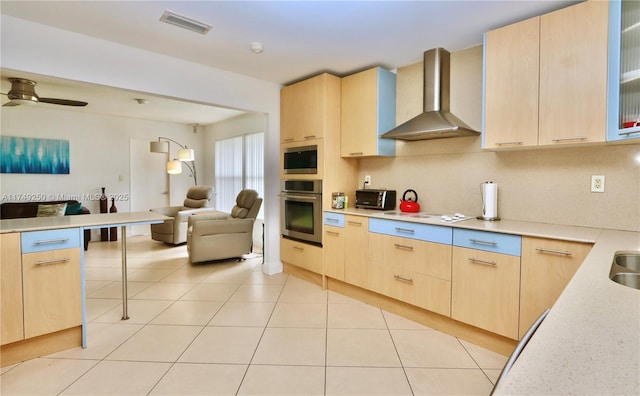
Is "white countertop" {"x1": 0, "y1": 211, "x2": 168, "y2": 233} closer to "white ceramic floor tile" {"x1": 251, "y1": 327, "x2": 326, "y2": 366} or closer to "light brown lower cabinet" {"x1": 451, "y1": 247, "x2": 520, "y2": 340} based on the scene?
"white ceramic floor tile" {"x1": 251, "y1": 327, "x2": 326, "y2": 366}

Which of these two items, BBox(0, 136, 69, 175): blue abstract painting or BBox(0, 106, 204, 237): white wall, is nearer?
BBox(0, 136, 69, 175): blue abstract painting

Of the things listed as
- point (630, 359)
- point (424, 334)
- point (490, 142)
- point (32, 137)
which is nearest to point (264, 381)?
point (424, 334)

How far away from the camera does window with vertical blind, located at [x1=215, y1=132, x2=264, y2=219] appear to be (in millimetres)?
5520

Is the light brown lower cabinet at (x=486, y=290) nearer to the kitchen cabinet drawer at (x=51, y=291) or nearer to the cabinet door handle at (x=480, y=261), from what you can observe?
the cabinet door handle at (x=480, y=261)

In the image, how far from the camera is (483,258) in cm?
213

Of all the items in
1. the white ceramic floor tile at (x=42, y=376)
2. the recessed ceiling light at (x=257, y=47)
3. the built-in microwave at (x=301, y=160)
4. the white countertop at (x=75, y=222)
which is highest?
the recessed ceiling light at (x=257, y=47)

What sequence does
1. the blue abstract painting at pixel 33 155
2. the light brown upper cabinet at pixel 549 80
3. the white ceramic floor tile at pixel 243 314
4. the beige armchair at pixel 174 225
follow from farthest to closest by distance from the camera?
the beige armchair at pixel 174 225, the blue abstract painting at pixel 33 155, the white ceramic floor tile at pixel 243 314, the light brown upper cabinet at pixel 549 80

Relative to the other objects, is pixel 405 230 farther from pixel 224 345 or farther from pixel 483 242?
pixel 224 345

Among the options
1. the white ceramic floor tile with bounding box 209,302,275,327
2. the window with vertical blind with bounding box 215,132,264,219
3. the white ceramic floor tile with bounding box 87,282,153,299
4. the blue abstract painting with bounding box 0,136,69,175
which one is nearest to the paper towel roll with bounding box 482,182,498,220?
the white ceramic floor tile with bounding box 209,302,275,327

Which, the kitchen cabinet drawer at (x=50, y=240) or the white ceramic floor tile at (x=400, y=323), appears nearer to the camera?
the kitchen cabinet drawer at (x=50, y=240)

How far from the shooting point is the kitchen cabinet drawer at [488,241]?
6.52ft

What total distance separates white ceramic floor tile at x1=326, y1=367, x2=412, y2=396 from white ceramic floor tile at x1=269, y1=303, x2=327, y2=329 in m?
0.61

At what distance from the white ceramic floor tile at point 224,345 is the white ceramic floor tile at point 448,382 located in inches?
41.5

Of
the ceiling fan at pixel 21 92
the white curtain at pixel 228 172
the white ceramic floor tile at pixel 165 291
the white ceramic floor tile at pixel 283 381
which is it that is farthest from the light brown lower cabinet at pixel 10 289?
the white curtain at pixel 228 172
